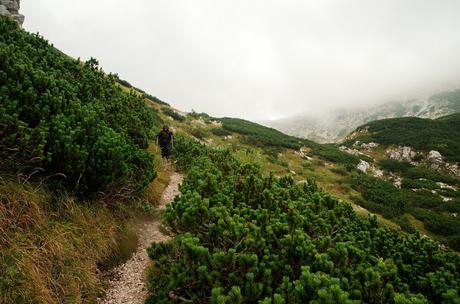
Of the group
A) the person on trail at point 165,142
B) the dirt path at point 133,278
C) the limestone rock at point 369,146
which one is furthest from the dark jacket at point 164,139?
the limestone rock at point 369,146

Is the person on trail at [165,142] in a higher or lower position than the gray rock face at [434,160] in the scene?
lower

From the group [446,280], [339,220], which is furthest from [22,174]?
[446,280]

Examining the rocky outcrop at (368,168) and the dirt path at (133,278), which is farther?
the rocky outcrop at (368,168)

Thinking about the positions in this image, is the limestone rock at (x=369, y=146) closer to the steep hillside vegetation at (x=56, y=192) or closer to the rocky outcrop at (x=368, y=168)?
the rocky outcrop at (x=368, y=168)

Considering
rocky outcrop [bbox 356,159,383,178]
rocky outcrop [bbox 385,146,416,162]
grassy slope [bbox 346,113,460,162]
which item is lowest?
rocky outcrop [bbox 356,159,383,178]

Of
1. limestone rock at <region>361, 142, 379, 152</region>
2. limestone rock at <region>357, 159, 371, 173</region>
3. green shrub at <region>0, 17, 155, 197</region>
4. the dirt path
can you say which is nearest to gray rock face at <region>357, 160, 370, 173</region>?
limestone rock at <region>357, 159, 371, 173</region>

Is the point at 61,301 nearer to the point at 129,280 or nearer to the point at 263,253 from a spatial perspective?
the point at 129,280

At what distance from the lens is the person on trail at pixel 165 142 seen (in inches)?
597

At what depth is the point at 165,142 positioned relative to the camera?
15.2 meters

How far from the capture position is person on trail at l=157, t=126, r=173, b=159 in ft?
49.7

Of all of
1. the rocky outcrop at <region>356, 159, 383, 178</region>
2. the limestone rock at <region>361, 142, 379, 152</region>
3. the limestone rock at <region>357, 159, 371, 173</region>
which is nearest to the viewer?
the rocky outcrop at <region>356, 159, 383, 178</region>

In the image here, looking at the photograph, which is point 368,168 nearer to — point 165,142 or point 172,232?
point 165,142

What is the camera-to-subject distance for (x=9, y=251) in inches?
179

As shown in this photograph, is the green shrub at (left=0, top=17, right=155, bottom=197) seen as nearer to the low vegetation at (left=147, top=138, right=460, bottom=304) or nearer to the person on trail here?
the low vegetation at (left=147, top=138, right=460, bottom=304)
